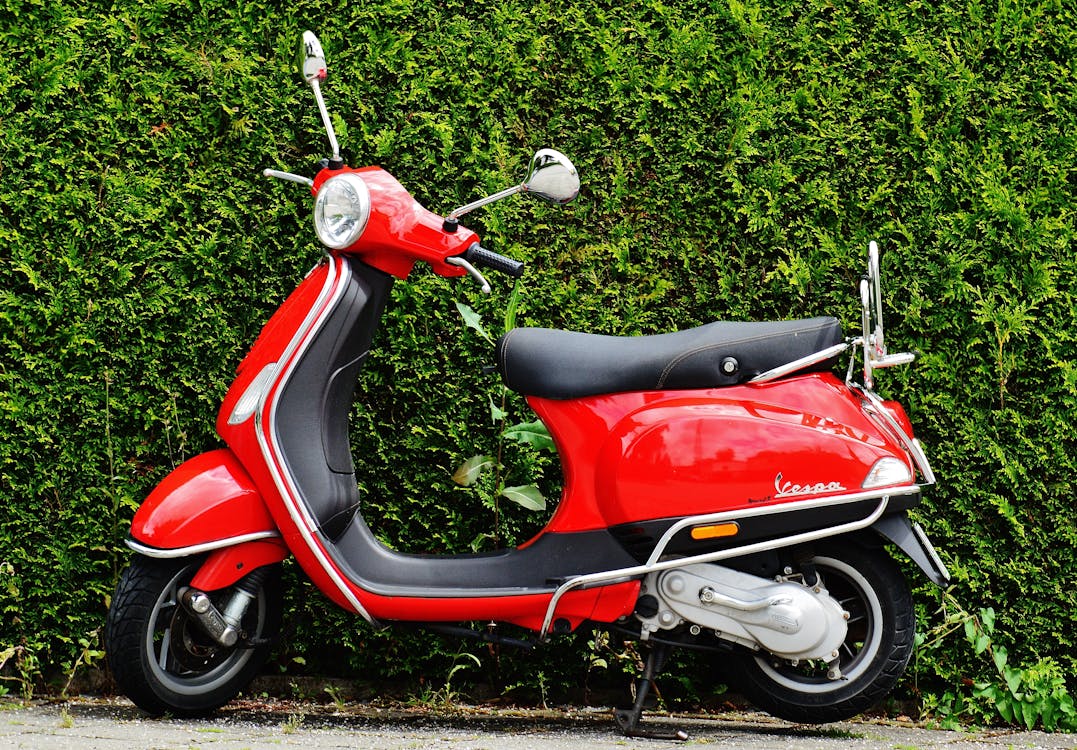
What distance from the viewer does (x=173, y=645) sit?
3.33 meters

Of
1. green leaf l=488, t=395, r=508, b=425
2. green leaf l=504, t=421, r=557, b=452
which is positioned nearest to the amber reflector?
green leaf l=504, t=421, r=557, b=452

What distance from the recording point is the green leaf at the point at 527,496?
3764 mm

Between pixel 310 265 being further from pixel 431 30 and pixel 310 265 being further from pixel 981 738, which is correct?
pixel 981 738

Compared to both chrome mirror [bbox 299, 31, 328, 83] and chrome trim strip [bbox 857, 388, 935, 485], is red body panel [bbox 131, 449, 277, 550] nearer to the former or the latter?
chrome mirror [bbox 299, 31, 328, 83]

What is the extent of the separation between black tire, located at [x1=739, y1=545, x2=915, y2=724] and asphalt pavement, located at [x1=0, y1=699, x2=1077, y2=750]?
10 centimetres

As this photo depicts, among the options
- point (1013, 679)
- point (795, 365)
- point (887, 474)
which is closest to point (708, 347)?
point (795, 365)

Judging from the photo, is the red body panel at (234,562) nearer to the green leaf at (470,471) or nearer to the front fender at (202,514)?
the front fender at (202,514)

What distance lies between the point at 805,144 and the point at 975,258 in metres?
0.65

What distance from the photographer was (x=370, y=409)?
3908 mm

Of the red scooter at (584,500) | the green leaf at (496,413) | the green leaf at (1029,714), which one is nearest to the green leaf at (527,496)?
the green leaf at (496,413)


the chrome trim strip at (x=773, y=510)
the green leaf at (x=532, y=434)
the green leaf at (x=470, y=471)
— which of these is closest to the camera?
the chrome trim strip at (x=773, y=510)

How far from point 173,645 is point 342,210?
4.13 ft

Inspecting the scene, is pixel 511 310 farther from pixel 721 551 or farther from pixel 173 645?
pixel 173 645

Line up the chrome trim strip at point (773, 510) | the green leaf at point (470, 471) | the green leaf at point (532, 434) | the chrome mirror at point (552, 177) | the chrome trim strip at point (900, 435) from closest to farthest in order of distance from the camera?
the chrome mirror at point (552, 177)
the chrome trim strip at point (773, 510)
the chrome trim strip at point (900, 435)
the green leaf at point (532, 434)
the green leaf at point (470, 471)
